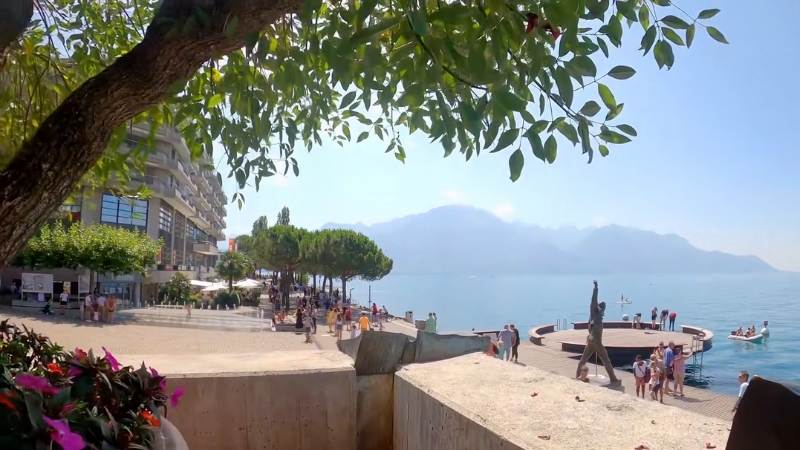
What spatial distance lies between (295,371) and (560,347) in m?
30.1

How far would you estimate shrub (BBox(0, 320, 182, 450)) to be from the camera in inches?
50.1

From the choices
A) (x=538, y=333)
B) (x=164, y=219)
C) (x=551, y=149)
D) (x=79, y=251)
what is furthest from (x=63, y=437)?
(x=164, y=219)

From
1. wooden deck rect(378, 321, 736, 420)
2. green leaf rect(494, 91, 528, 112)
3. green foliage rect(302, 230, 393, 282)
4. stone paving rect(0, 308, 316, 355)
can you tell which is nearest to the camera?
green leaf rect(494, 91, 528, 112)

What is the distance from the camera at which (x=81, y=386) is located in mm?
1728

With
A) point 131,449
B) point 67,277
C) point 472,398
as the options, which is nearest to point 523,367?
point 472,398

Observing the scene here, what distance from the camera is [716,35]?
258 centimetres

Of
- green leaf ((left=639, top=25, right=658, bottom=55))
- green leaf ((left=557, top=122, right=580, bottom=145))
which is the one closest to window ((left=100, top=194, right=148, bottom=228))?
green leaf ((left=639, top=25, right=658, bottom=55))

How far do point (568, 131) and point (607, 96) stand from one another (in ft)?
0.80

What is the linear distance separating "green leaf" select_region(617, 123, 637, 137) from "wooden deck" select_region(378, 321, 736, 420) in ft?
17.5

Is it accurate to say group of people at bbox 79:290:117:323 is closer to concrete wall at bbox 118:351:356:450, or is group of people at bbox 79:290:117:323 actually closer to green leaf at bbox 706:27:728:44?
concrete wall at bbox 118:351:356:450

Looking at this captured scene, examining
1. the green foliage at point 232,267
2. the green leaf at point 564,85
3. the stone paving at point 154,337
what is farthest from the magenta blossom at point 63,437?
the green foliage at point 232,267

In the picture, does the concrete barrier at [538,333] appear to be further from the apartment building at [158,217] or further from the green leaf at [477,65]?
the green leaf at [477,65]

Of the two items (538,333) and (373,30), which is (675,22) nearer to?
(373,30)

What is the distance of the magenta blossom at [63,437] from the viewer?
1254 millimetres
